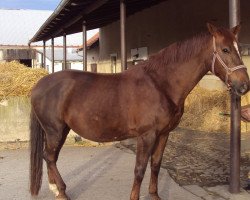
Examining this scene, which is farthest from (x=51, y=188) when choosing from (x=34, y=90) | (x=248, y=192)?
(x=248, y=192)

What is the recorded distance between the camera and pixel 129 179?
5383 mm

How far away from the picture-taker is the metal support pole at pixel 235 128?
471 centimetres

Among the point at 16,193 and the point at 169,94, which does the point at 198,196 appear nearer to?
the point at 169,94

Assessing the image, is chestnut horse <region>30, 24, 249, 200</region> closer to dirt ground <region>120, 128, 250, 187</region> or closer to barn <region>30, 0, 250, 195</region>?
barn <region>30, 0, 250, 195</region>

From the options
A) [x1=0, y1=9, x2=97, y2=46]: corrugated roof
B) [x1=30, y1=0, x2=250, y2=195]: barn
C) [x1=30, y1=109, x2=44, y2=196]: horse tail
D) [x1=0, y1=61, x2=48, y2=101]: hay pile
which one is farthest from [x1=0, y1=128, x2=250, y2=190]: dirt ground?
[x1=0, y1=9, x2=97, y2=46]: corrugated roof

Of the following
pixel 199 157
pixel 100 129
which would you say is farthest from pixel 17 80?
pixel 100 129

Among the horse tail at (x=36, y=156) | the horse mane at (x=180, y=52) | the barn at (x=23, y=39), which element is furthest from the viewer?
the barn at (x=23, y=39)

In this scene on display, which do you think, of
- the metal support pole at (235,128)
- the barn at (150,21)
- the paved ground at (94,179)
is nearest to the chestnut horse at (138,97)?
the paved ground at (94,179)

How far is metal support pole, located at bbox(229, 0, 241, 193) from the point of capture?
15.5ft

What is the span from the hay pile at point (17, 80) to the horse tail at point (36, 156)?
12.3 feet

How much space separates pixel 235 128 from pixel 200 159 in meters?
1.77

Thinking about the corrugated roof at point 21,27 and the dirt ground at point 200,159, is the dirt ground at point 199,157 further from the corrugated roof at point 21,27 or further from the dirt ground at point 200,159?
the corrugated roof at point 21,27

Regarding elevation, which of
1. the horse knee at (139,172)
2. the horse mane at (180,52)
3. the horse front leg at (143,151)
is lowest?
the horse knee at (139,172)

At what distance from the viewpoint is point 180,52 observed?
13.3 feet
